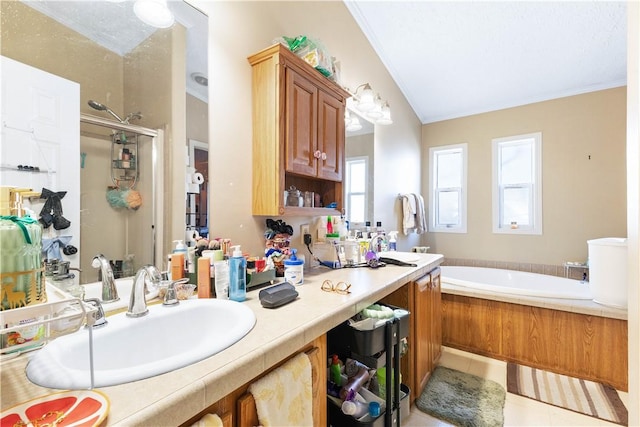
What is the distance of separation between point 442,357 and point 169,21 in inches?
114

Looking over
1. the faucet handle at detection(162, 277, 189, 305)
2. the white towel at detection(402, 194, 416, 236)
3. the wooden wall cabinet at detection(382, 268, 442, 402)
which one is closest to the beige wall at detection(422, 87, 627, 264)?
the white towel at detection(402, 194, 416, 236)

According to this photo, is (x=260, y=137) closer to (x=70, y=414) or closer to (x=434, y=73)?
(x=70, y=414)

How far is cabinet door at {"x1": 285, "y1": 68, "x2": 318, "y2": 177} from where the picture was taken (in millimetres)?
1441

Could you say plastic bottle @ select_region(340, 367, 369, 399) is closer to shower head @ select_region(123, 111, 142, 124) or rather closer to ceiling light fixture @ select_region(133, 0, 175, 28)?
shower head @ select_region(123, 111, 142, 124)

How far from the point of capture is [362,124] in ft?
8.30

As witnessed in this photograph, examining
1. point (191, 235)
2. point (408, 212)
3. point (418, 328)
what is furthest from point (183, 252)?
point (408, 212)

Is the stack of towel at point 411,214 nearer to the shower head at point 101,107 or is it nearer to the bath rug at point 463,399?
the bath rug at point 463,399

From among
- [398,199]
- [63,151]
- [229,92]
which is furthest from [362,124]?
[63,151]

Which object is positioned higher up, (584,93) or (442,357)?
(584,93)

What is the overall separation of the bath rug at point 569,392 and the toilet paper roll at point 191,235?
2.28 meters

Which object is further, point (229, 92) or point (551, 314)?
point (551, 314)

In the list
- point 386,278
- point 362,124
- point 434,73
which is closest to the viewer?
point 386,278

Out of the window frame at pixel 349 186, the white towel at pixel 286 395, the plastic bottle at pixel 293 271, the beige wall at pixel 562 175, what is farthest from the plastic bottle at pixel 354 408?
the beige wall at pixel 562 175

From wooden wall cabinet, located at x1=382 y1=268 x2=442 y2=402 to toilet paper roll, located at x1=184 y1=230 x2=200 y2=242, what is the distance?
120 centimetres
